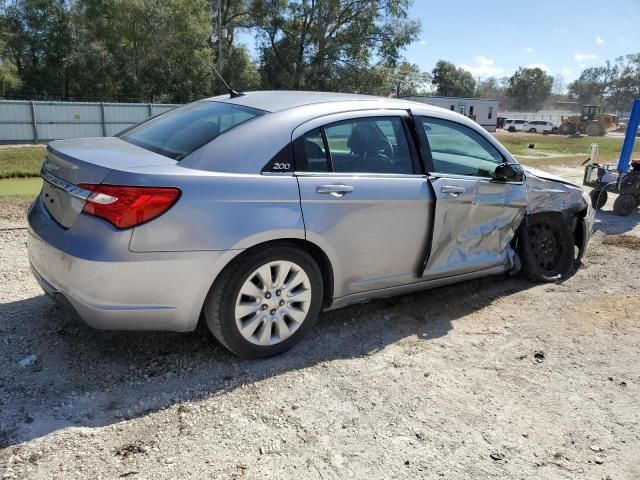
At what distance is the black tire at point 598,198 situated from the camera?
9909 mm

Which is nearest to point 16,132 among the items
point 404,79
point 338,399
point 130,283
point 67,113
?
point 67,113

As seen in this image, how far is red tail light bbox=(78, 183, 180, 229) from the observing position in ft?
9.32

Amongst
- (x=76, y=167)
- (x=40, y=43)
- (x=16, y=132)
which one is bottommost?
(x=16, y=132)

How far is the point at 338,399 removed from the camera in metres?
3.12

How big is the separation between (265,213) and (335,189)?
1.80 feet

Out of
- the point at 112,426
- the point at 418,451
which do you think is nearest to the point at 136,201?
the point at 112,426

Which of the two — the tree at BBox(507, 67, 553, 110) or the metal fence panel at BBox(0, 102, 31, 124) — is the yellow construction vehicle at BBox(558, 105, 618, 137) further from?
the tree at BBox(507, 67, 553, 110)

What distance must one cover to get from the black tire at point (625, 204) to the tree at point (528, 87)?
357 feet

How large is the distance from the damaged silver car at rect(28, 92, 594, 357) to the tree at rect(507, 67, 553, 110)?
115 metres

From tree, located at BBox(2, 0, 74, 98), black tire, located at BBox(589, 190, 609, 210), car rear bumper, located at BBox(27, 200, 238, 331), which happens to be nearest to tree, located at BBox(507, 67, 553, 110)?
tree, located at BBox(2, 0, 74, 98)

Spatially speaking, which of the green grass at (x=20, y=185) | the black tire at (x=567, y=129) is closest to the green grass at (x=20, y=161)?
the green grass at (x=20, y=185)

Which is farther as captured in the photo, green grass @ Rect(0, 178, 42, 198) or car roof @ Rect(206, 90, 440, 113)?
green grass @ Rect(0, 178, 42, 198)

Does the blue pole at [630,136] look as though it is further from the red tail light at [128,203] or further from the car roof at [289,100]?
the red tail light at [128,203]

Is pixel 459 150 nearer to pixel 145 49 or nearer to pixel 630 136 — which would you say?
pixel 630 136
